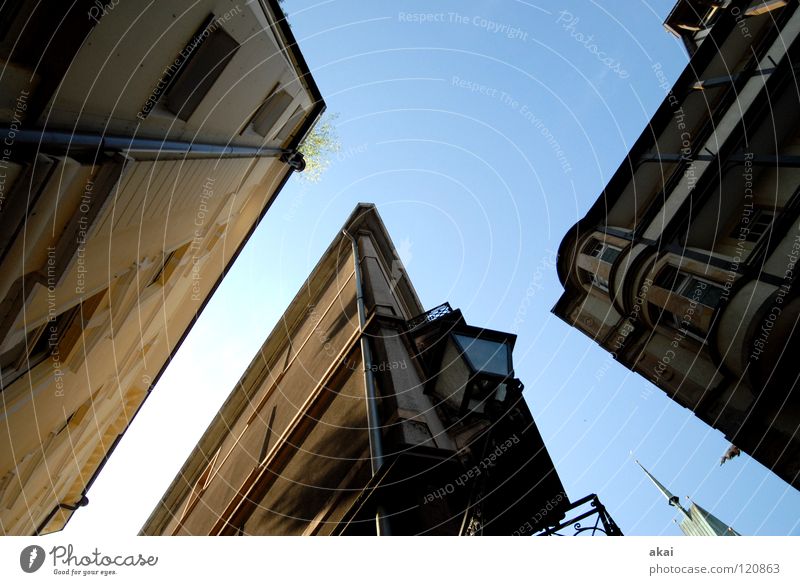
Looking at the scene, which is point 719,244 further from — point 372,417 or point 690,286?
point 372,417

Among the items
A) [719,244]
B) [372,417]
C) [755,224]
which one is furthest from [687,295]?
[372,417]

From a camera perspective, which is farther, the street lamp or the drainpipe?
the street lamp

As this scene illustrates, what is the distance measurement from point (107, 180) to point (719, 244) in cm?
1503

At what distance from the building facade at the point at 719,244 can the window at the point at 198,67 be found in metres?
11.4

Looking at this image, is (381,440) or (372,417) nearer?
(381,440)

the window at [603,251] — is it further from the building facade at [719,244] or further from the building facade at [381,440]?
the building facade at [381,440]

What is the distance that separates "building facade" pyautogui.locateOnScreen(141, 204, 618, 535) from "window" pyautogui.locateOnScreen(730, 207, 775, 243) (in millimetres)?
7124

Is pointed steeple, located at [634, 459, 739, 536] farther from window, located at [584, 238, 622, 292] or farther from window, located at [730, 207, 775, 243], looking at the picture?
window, located at [730, 207, 775, 243]

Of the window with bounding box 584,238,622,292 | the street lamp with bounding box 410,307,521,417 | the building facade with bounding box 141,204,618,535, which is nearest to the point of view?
the building facade with bounding box 141,204,618,535

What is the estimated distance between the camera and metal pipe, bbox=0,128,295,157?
14.2 feet

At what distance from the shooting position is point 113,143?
5809 millimetres

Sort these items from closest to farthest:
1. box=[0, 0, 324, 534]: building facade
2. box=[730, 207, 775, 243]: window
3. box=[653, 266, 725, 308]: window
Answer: box=[0, 0, 324, 534]: building facade, box=[653, 266, 725, 308]: window, box=[730, 207, 775, 243]: window

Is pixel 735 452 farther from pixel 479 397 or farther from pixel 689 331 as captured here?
pixel 479 397
